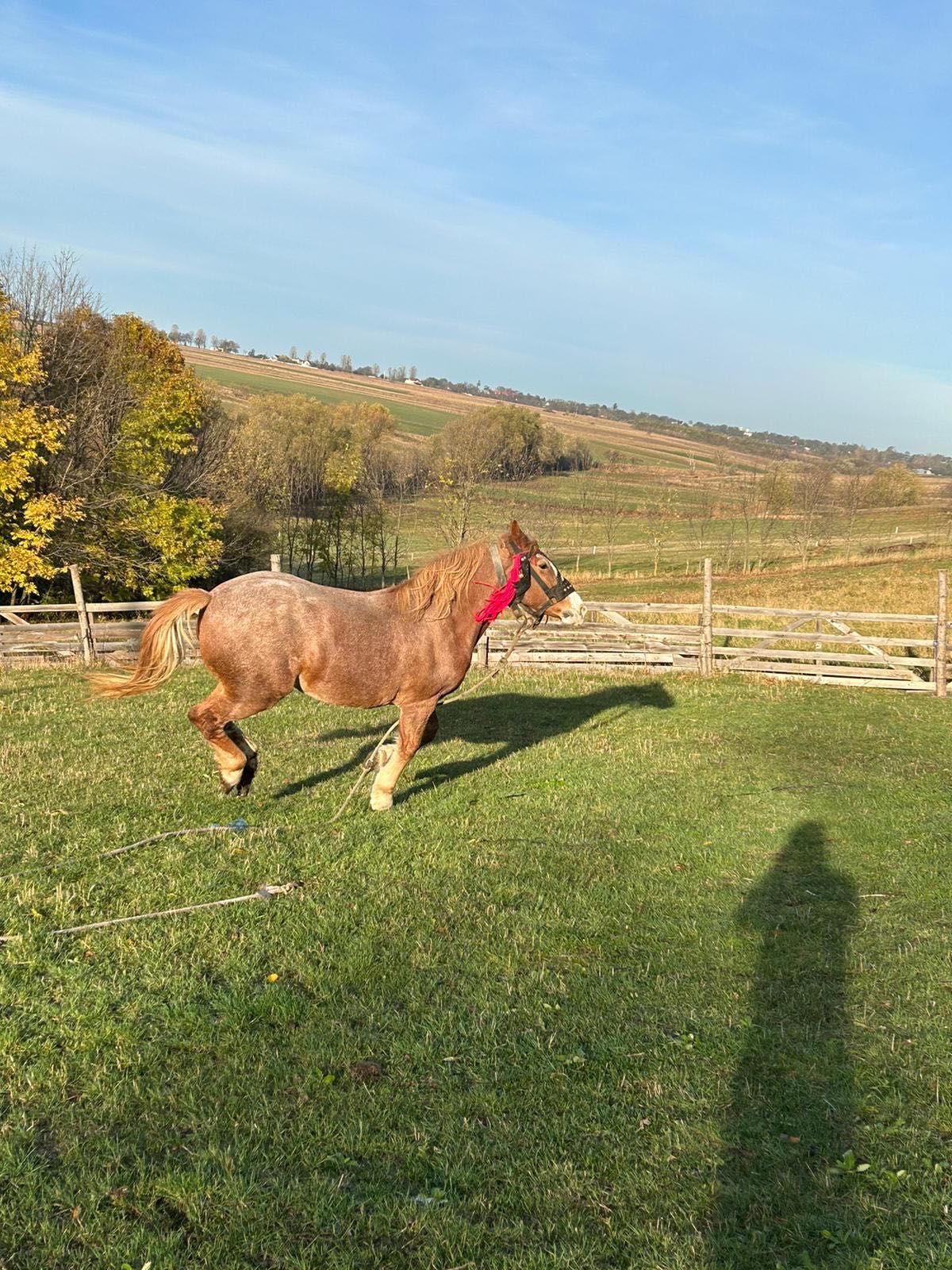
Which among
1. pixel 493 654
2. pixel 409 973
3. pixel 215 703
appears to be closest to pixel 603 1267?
pixel 409 973

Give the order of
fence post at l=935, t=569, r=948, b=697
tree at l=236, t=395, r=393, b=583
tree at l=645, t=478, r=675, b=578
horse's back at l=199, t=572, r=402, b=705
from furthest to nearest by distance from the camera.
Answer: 1. tree at l=645, t=478, r=675, b=578
2. tree at l=236, t=395, r=393, b=583
3. fence post at l=935, t=569, r=948, b=697
4. horse's back at l=199, t=572, r=402, b=705

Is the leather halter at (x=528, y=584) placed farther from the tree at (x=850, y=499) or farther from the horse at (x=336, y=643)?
the tree at (x=850, y=499)

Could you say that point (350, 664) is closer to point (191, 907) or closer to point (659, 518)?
point (191, 907)

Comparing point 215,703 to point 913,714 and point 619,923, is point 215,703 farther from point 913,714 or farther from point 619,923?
point 913,714

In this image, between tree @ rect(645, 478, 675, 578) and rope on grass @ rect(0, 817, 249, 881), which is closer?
rope on grass @ rect(0, 817, 249, 881)

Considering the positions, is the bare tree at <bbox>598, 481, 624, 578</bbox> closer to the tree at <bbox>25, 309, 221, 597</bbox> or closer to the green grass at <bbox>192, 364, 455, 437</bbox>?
the tree at <bbox>25, 309, 221, 597</bbox>

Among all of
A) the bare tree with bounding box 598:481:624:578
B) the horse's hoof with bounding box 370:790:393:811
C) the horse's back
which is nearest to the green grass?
the bare tree with bounding box 598:481:624:578

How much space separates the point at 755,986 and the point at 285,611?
471 cm

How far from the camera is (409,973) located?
5043 mm

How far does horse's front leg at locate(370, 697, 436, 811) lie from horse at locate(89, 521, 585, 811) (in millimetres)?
11

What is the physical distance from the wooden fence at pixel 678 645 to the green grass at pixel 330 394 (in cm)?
7976

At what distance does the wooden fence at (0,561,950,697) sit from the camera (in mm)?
17172

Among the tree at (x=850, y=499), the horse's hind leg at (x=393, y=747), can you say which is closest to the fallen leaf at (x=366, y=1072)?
the horse's hind leg at (x=393, y=747)

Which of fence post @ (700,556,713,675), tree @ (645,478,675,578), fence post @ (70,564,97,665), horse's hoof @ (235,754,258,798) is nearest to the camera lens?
horse's hoof @ (235,754,258,798)
